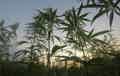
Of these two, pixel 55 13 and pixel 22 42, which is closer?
pixel 55 13

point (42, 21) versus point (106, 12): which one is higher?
point (42, 21)

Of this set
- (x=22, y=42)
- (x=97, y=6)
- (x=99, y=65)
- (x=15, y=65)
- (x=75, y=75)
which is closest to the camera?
(x=97, y=6)

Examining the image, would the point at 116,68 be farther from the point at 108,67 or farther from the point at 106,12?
the point at 106,12

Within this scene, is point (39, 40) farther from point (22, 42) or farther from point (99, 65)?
point (99, 65)

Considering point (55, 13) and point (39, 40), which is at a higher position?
point (55, 13)

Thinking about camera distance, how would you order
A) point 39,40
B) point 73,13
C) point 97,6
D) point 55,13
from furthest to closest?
point 39,40 < point 55,13 < point 73,13 < point 97,6

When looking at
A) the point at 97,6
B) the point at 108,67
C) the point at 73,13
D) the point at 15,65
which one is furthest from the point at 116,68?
the point at 15,65

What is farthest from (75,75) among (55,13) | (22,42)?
(22,42)

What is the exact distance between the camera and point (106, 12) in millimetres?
8641

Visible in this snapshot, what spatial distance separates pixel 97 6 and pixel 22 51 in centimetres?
1711

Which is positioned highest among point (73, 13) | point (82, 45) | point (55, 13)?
point (55, 13)

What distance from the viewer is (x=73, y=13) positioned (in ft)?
45.1

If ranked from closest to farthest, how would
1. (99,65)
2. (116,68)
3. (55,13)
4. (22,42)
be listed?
(116,68), (99,65), (55,13), (22,42)

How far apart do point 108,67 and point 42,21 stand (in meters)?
10.6
